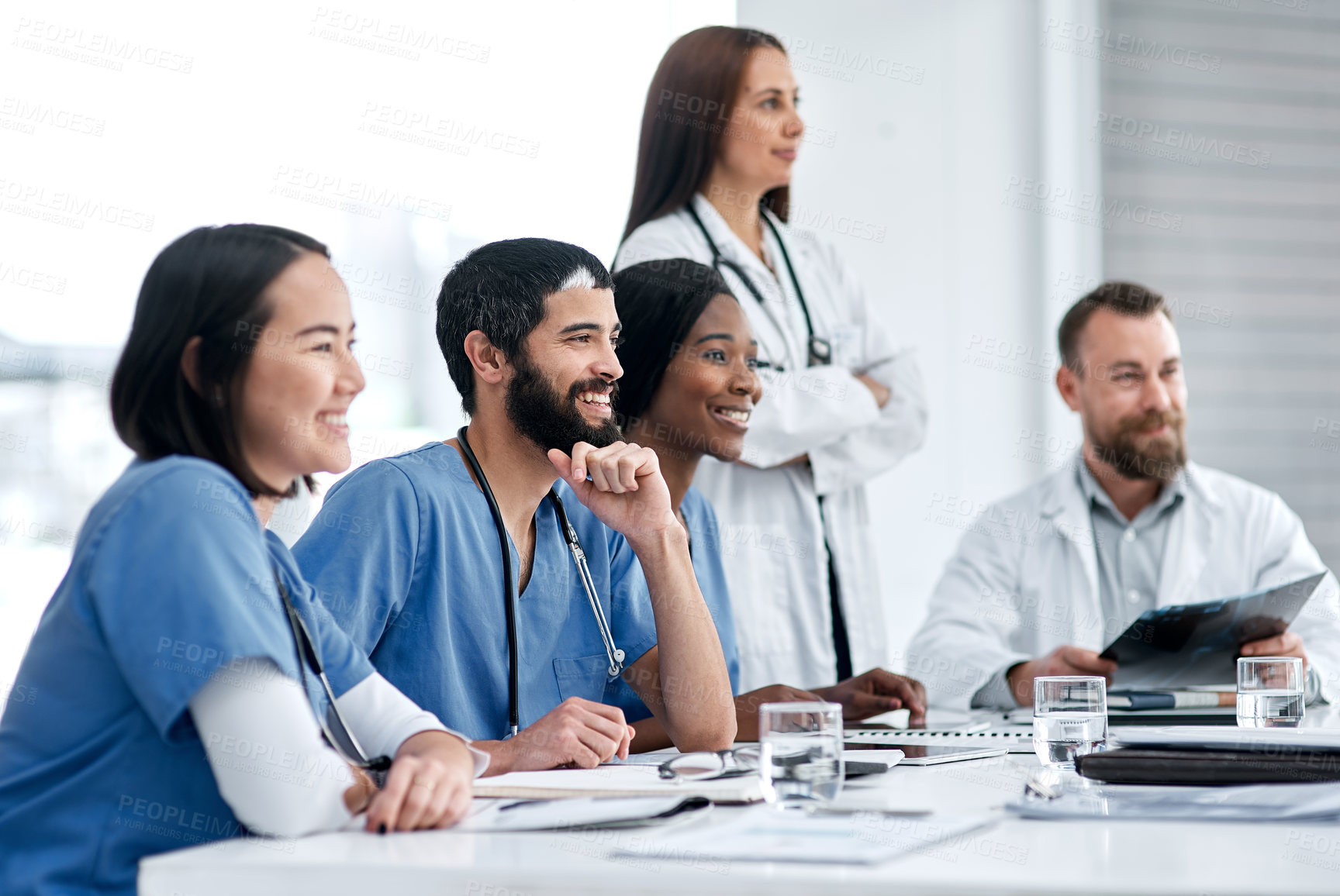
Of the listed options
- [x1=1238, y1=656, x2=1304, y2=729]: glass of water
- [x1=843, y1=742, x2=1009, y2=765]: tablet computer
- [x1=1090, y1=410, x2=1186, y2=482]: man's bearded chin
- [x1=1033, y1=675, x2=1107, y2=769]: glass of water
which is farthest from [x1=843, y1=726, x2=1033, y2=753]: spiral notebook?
[x1=1090, y1=410, x2=1186, y2=482]: man's bearded chin

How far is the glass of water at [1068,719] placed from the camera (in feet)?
4.60

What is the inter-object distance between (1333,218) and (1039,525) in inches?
91.5

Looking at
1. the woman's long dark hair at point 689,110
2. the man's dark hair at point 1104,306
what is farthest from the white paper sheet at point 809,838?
the man's dark hair at point 1104,306

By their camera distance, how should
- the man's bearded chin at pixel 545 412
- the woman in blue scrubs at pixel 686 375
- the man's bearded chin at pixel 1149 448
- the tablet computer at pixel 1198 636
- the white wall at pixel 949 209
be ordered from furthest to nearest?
the white wall at pixel 949 209 → the man's bearded chin at pixel 1149 448 → the woman in blue scrubs at pixel 686 375 → the tablet computer at pixel 1198 636 → the man's bearded chin at pixel 545 412

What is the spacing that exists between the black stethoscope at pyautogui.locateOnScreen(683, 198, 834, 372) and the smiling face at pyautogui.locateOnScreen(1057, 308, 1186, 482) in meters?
0.68

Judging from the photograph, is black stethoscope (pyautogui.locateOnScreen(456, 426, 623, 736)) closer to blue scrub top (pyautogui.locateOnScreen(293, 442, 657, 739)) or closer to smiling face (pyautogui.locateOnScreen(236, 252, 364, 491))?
blue scrub top (pyautogui.locateOnScreen(293, 442, 657, 739))

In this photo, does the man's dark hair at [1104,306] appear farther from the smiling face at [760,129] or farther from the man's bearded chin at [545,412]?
the man's bearded chin at [545,412]

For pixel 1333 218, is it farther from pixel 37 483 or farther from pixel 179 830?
pixel 179 830

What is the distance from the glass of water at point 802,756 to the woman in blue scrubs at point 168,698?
0.90 ft

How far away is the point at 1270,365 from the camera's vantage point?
14.5 ft

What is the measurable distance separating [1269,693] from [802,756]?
0.93 metres

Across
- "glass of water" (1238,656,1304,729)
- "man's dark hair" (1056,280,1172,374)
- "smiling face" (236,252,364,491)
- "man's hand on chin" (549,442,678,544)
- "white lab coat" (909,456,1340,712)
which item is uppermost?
"man's dark hair" (1056,280,1172,374)

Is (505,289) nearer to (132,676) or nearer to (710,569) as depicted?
(710,569)

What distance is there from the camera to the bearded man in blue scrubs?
1639 mm
